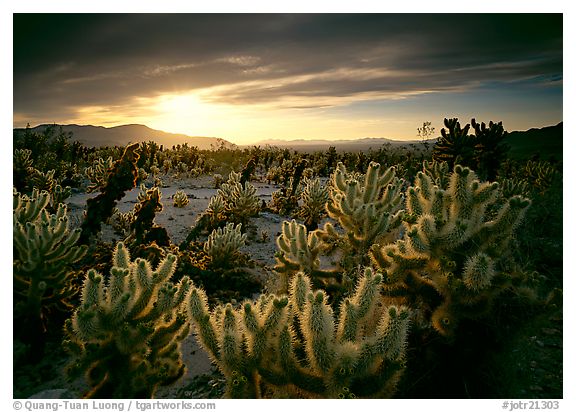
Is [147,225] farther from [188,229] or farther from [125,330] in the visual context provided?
[125,330]

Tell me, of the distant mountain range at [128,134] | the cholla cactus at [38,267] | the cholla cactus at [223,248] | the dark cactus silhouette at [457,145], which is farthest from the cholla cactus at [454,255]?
the dark cactus silhouette at [457,145]

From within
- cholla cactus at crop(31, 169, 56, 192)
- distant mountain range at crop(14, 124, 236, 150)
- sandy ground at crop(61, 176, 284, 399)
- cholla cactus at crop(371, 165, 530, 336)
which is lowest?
sandy ground at crop(61, 176, 284, 399)

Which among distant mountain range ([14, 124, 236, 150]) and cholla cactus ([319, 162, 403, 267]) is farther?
distant mountain range ([14, 124, 236, 150])

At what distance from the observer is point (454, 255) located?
2.80m

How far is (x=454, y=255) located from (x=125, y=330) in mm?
2243

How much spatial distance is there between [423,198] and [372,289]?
1155 millimetres

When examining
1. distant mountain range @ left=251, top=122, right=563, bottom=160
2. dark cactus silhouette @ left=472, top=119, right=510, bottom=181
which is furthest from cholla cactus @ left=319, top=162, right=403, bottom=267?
dark cactus silhouette @ left=472, top=119, right=510, bottom=181

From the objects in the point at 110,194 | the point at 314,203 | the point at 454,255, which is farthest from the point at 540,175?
the point at 110,194

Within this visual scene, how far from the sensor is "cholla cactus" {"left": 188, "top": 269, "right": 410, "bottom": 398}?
7.36ft

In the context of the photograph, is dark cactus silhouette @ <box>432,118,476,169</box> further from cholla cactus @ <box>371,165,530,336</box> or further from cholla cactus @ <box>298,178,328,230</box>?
cholla cactus @ <box>371,165,530,336</box>

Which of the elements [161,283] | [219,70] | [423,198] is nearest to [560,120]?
[423,198]

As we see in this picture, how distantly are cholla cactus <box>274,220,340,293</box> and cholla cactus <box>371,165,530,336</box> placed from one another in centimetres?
101

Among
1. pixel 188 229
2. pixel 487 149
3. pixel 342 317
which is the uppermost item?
pixel 487 149
